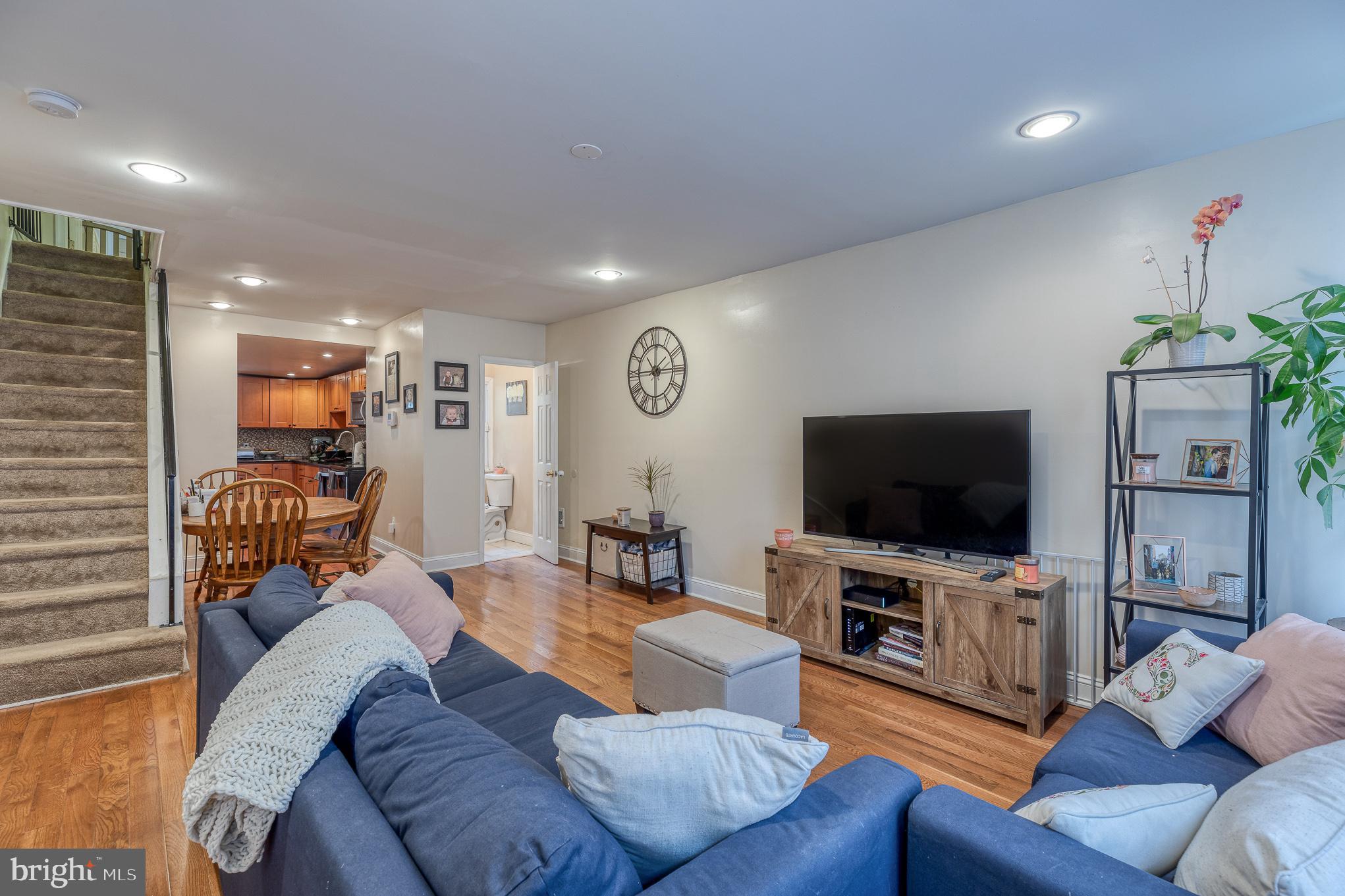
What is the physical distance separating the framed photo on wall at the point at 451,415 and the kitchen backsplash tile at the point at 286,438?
353 cm

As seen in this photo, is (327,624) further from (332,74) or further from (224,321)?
(224,321)

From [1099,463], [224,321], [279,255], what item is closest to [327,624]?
[1099,463]

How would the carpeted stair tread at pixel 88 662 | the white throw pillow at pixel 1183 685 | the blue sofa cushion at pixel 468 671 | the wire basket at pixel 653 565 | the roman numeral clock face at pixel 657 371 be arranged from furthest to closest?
the roman numeral clock face at pixel 657 371, the wire basket at pixel 653 565, the carpeted stair tread at pixel 88 662, the blue sofa cushion at pixel 468 671, the white throw pillow at pixel 1183 685

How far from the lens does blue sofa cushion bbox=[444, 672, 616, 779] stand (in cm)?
169

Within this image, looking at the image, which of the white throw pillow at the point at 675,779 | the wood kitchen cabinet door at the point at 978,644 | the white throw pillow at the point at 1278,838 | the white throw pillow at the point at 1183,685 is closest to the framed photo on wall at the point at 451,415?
the wood kitchen cabinet door at the point at 978,644

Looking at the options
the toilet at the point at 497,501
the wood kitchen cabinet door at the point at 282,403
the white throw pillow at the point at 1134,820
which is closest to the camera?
the white throw pillow at the point at 1134,820

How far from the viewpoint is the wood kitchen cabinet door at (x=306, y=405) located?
9.00 meters

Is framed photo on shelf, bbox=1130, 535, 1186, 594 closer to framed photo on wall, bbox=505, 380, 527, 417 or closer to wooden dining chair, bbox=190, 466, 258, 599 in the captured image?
wooden dining chair, bbox=190, 466, 258, 599

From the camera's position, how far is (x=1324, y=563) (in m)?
2.32

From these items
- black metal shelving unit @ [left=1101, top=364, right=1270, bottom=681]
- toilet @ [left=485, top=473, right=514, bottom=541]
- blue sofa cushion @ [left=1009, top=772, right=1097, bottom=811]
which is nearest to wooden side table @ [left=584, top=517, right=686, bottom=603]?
toilet @ [left=485, top=473, right=514, bottom=541]

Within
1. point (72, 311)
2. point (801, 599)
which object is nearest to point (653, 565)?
point (801, 599)

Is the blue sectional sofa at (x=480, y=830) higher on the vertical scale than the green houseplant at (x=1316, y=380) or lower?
lower

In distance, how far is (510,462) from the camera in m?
7.58

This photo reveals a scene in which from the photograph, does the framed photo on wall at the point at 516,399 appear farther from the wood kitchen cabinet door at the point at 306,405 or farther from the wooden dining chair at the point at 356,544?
the wood kitchen cabinet door at the point at 306,405
